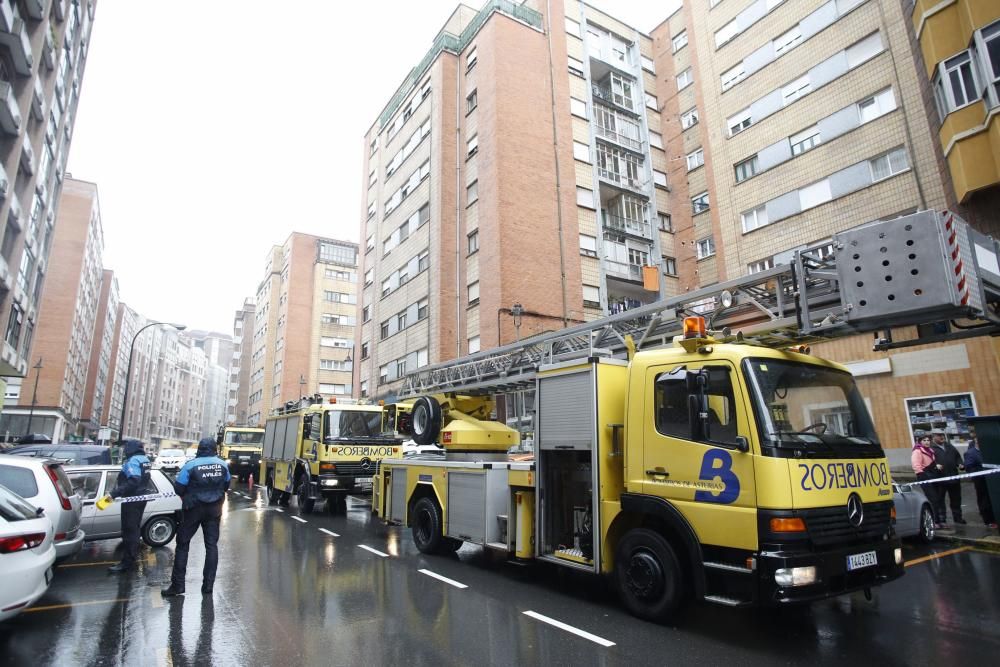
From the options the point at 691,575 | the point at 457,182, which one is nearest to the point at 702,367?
the point at 691,575

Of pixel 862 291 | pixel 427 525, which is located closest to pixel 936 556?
pixel 862 291

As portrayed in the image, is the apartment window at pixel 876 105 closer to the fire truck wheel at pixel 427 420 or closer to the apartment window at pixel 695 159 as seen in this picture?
the apartment window at pixel 695 159

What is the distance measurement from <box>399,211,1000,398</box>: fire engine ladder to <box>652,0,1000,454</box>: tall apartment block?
9656mm

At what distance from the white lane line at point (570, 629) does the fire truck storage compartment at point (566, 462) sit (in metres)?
0.76

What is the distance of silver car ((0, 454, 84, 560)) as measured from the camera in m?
6.41

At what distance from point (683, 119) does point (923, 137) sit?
15.6 meters

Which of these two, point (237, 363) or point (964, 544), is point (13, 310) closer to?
point (964, 544)

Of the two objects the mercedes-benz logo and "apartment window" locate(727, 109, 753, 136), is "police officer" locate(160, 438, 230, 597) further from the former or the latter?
"apartment window" locate(727, 109, 753, 136)

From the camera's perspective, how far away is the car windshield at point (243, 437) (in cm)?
2739

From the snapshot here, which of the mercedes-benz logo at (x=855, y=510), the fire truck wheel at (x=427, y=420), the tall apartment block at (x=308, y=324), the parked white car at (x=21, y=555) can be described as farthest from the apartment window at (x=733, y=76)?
the tall apartment block at (x=308, y=324)

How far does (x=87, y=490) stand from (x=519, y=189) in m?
20.0

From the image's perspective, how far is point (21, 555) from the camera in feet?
15.1

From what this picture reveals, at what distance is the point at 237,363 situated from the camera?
8650cm

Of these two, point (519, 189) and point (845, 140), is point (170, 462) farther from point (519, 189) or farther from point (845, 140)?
point (845, 140)
